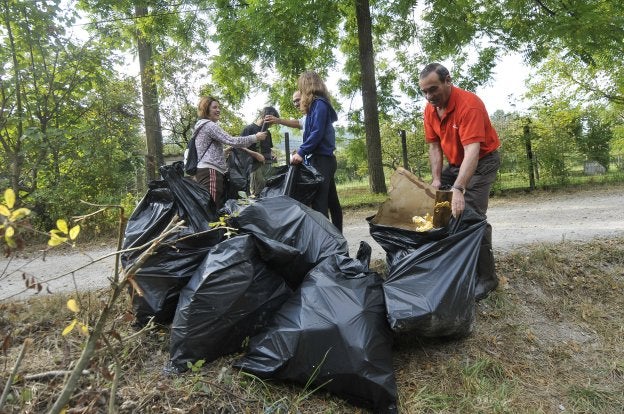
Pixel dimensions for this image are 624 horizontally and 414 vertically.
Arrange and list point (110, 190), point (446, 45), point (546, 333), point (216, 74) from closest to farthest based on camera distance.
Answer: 1. point (546, 333)
2. point (110, 190)
3. point (446, 45)
4. point (216, 74)

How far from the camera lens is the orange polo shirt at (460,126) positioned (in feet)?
8.05

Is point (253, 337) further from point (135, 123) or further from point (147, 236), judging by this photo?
point (135, 123)

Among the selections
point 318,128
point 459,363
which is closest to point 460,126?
point 318,128

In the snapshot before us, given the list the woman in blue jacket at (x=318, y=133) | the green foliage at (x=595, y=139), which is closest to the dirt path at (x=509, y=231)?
the woman in blue jacket at (x=318, y=133)

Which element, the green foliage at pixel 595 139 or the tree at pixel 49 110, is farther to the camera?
the green foliage at pixel 595 139

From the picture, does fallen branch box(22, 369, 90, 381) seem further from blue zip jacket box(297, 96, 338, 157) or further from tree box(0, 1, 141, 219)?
tree box(0, 1, 141, 219)

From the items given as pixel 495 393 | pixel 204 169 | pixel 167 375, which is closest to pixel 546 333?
pixel 495 393

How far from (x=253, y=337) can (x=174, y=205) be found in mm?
982

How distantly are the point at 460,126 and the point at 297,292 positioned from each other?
1.47m

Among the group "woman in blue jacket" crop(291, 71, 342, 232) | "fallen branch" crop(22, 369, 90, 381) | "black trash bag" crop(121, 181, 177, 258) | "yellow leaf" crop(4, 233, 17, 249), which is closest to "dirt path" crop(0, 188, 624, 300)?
"black trash bag" crop(121, 181, 177, 258)

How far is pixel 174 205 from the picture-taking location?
8.20ft

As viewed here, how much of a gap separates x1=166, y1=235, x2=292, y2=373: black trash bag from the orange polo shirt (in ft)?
4.94

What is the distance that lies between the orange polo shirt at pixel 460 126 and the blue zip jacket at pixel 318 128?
2.46ft

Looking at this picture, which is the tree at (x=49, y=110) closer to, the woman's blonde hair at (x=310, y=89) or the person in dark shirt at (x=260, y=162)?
the person in dark shirt at (x=260, y=162)
